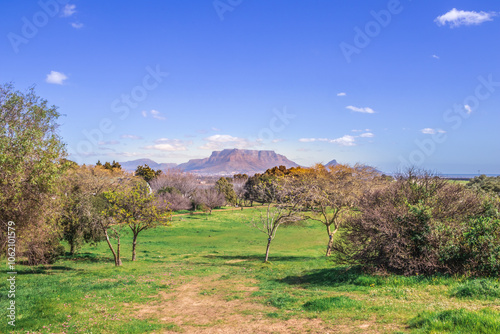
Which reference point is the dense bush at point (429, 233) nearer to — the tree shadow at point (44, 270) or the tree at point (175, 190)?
the tree shadow at point (44, 270)

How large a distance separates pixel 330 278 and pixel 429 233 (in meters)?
4.96

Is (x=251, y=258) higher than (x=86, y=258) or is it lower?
lower

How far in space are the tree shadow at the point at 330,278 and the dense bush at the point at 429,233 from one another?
0.60 meters

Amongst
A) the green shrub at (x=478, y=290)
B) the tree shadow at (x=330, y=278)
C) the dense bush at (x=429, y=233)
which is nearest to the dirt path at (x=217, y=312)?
the tree shadow at (x=330, y=278)

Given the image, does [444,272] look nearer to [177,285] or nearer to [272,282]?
[272,282]

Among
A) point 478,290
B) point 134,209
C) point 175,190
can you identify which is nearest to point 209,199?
point 175,190

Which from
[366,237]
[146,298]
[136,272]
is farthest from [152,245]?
[366,237]

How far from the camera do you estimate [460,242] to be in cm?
1194

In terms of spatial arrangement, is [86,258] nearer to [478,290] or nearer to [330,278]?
[330,278]

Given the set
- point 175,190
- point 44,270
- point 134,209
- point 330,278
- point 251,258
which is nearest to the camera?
point 330,278

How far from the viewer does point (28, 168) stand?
15.6 m

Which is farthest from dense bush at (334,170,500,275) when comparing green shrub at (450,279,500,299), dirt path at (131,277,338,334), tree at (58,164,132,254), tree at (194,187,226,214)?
tree at (194,187,226,214)

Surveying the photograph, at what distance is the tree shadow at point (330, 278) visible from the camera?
13577 millimetres

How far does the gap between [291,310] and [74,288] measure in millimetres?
10297
